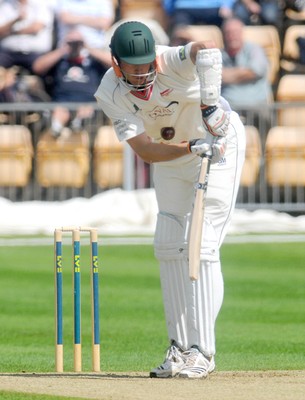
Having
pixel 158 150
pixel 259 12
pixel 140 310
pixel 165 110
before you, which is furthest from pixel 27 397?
pixel 259 12

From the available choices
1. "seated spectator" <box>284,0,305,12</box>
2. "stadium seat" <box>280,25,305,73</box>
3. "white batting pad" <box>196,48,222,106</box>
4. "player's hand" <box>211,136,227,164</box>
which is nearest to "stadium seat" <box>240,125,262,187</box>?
"stadium seat" <box>280,25,305,73</box>

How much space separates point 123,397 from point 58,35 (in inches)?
505

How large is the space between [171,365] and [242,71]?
36.4 ft

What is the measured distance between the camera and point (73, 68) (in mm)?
18406

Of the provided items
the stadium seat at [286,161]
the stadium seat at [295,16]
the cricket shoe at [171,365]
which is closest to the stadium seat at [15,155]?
the stadium seat at [286,161]

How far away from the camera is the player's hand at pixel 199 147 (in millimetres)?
6941

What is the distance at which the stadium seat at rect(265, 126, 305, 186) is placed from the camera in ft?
57.9

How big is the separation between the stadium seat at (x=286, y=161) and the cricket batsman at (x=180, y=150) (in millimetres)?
10242

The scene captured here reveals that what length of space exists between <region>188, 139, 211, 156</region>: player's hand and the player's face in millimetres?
386

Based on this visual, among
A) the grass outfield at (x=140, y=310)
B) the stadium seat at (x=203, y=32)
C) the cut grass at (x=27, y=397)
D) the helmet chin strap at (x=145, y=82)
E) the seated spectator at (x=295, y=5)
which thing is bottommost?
the grass outfield at (x=140, y=310)

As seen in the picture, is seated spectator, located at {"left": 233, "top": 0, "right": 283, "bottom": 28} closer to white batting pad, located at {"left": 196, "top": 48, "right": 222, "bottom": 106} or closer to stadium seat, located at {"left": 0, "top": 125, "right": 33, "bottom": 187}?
stadium seat, located at {"left": 0, "top": 125, "right": 33, "bottom": 187}

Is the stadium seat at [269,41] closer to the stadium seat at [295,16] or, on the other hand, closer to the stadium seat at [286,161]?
the stadium seat at [295,16]

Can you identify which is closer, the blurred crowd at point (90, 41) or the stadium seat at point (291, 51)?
the blurred crowd at point (90, 41)

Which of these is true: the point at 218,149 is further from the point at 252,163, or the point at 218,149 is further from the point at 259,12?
the point at 259,12
